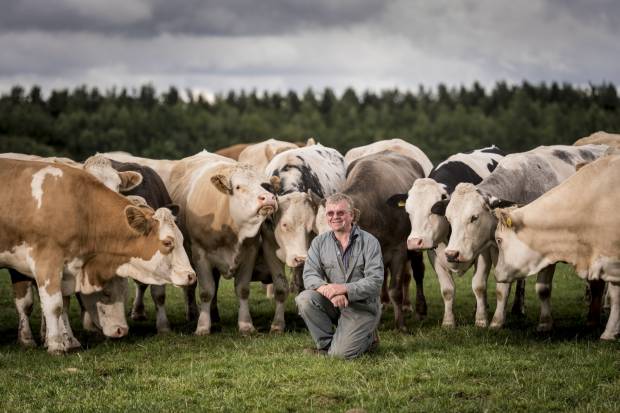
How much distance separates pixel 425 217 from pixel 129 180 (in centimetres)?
370

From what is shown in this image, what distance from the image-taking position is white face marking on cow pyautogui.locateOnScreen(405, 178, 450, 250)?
33.8 feet

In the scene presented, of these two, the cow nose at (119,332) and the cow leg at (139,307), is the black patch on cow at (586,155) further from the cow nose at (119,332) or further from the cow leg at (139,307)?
the cow nose at (119,332)

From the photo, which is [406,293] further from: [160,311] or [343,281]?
[343,281]

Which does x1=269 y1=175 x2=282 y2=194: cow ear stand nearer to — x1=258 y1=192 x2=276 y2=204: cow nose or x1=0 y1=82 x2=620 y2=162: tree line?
x1=258 y1=192 x2=276 y2=204: cow nose

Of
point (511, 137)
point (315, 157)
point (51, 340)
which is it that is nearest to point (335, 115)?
point (511, 137)

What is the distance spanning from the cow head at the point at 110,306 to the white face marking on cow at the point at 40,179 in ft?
4.30

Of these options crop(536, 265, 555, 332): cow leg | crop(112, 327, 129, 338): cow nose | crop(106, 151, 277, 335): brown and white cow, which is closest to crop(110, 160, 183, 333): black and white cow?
crop(106, 151, 277, 335): brown and white cow

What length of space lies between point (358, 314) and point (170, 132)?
150 feet

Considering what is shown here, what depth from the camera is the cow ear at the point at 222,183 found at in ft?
35.2

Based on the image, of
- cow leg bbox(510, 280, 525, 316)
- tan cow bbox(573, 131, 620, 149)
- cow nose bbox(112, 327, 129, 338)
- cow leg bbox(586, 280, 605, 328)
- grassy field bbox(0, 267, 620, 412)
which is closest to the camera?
grassy field bbox(0, 267, 620, 412)

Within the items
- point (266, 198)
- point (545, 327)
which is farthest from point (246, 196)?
point (545, 327)

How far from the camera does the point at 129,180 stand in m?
11.2

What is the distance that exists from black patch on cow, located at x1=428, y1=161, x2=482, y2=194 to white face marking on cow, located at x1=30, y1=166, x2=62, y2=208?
4576 millimetres

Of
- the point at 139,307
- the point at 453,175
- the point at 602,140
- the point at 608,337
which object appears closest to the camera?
the point at 608,337
